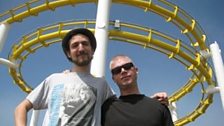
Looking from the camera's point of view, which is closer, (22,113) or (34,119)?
(22,113)

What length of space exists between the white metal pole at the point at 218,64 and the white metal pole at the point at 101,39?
4060 mm

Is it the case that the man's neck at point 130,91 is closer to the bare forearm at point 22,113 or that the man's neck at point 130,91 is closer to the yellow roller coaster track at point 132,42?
the bare forearm at point 22,113

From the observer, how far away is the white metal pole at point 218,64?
8859 mm

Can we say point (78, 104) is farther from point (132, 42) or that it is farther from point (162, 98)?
point (132, 42)

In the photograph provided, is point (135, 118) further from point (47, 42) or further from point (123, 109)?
point (47, 42)

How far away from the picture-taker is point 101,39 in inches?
238

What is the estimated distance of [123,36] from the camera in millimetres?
9188

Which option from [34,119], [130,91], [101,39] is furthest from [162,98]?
[34,119]

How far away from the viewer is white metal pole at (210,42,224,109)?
8.86 meters

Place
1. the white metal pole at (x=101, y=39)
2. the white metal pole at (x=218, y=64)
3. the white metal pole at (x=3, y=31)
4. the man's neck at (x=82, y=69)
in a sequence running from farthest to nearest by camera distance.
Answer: the white metal pole at (x=3, y=31) → the white metal pole at (x=218, y=64) → the white metal pole at (x=101, y=39) → the man's neck at (x=82, y=69)

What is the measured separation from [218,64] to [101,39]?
4582 mm

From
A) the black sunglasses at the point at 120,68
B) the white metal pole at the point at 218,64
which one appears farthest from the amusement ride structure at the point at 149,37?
the black sunglasses at the point at 120,68

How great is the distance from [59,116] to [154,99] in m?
0.80

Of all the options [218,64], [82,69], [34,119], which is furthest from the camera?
[34,119]
